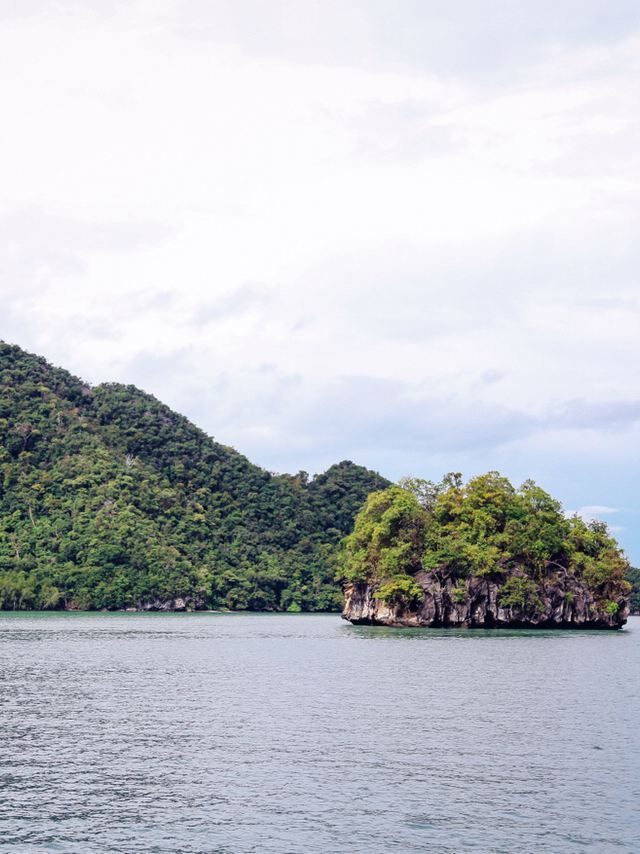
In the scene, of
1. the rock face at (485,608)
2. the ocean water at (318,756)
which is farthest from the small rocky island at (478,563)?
the ocean water at (318,756)

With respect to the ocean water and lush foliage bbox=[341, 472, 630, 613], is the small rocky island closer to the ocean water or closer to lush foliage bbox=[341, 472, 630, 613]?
lush foliage bbox=[341, 472, 630, 613]

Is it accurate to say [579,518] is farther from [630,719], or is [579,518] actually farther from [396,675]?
[630,719]

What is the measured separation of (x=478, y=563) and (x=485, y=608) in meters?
7.22

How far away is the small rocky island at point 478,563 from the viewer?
435 feet

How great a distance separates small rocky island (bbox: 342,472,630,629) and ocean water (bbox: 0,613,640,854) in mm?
53901

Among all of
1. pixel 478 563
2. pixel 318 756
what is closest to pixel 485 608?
pixel 478 563

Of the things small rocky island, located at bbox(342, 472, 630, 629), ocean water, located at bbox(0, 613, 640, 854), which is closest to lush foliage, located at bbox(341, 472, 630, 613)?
small rocky island, located at bbox(342, 472, 630, 629)

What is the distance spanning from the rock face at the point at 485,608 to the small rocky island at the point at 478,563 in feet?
0.45

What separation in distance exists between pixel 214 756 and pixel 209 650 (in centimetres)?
5328

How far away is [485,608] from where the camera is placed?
13425cm

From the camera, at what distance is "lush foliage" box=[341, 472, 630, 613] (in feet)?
434

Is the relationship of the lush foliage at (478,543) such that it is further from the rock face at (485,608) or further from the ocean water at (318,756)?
the ocean water at (318,756)

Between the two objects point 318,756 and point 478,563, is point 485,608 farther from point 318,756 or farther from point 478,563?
point 318,756

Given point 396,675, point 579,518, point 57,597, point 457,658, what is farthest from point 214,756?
point 57,597
